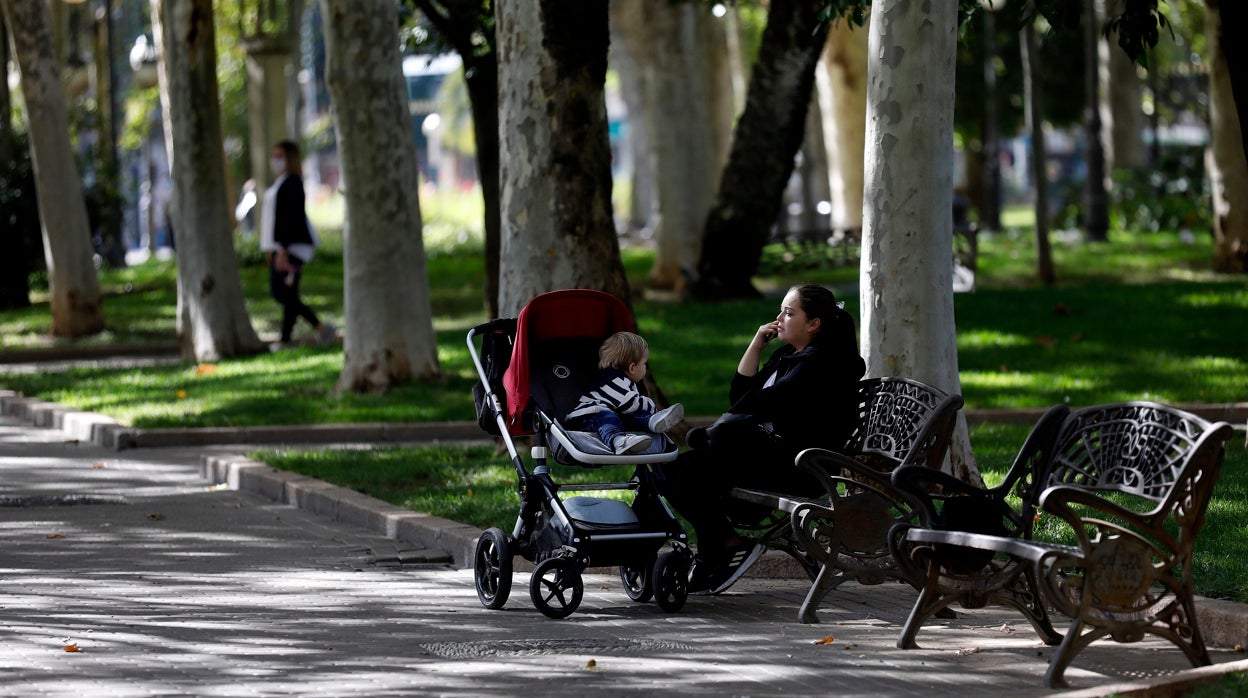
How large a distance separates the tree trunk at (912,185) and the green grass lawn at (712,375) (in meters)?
1.49

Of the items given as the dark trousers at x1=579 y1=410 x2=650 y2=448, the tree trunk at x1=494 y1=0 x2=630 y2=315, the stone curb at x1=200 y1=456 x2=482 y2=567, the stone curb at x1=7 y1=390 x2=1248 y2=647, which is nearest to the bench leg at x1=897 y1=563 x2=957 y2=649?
the stone curb at x1=7 y1=390 x2=1248 y2=647

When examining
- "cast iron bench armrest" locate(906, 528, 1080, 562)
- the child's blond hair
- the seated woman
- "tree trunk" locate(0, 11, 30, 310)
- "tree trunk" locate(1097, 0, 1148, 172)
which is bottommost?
"cast iron bench armrest" locate(906, 528, 1080, 562)

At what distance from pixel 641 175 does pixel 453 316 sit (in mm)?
25607

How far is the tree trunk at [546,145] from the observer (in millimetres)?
11820

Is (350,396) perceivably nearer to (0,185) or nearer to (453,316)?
(453,316)

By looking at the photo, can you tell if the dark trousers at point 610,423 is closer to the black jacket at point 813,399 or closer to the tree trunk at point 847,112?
the black jacket at point 813,399

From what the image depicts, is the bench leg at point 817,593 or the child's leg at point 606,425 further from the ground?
the child's leg at point 606,425

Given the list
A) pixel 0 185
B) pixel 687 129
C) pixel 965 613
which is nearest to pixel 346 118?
pixel 965 613

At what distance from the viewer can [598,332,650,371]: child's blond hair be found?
8242mm

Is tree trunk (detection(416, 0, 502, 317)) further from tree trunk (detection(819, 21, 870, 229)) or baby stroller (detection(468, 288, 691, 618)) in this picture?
tree trunk (detection(819, 21, 870, 229))

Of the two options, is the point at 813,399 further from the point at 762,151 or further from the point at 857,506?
the point at 762,151

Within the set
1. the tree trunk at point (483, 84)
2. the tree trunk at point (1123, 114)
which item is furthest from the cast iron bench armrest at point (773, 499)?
the tree trunk at point (1123, 114)

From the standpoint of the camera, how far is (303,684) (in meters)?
6.43

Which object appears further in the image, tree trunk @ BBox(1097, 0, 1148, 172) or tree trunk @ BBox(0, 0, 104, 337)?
tree trunk @ BBox(1097, 0, 1148, 172)
